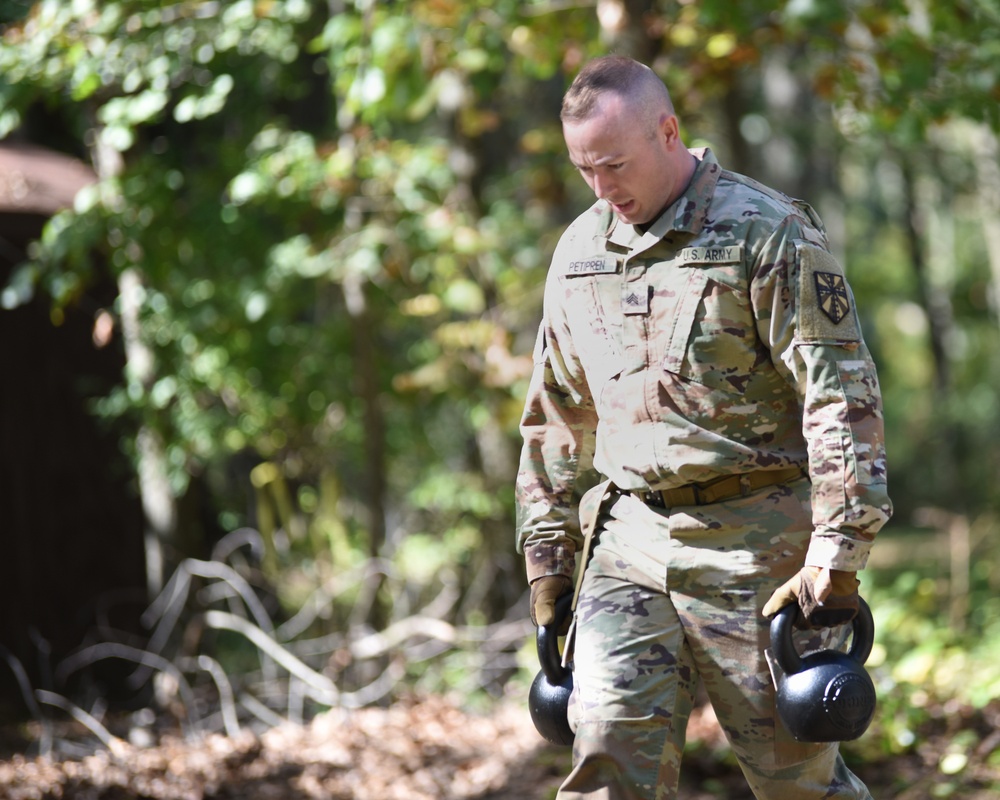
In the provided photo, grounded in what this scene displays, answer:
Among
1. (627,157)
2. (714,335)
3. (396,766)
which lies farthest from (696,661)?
(396,766)


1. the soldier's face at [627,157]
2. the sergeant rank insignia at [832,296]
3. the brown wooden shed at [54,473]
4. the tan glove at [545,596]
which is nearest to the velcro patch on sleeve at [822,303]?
the sergeant rank insignia at [832,296]

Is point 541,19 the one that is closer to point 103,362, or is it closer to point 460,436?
point 103,362

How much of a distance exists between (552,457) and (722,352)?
593 millimetres

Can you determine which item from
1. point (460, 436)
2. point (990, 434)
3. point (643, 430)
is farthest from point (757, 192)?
point (990, 434)

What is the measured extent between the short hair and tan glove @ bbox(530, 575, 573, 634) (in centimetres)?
118

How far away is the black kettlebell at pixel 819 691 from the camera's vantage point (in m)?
2.54

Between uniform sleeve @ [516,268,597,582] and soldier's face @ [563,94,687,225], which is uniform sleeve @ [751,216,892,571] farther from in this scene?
uniform sleeve @ [516,268,597,582]

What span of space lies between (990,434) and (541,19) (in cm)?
1166

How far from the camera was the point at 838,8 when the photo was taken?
473 centimetres

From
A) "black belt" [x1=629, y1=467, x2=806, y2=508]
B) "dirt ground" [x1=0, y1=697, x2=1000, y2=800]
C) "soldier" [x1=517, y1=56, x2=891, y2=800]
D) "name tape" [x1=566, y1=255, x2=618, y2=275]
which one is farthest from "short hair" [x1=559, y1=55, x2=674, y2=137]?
"dirt ground" [x1=0, y1=697, x2=1000, y2=800]

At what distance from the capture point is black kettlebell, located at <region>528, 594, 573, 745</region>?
2.98 metres

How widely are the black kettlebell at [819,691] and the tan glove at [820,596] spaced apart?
34 mm

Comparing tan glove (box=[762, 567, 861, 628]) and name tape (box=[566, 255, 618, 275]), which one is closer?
tan glove (box=[762, 567, 861, 628])

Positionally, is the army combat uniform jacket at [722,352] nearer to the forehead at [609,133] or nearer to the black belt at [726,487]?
Result: the black belt at [726,487]
